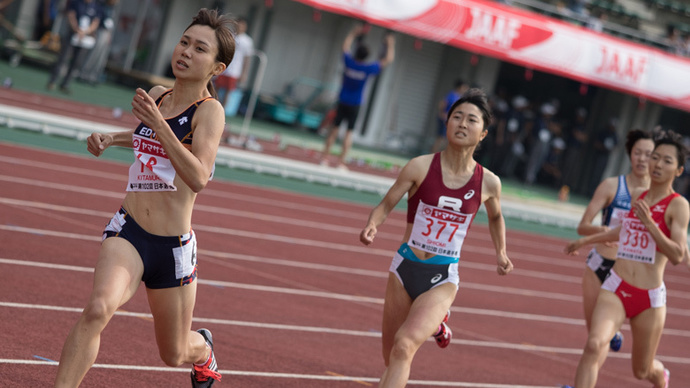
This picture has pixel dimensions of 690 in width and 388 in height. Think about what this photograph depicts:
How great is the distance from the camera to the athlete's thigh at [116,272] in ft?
13.6

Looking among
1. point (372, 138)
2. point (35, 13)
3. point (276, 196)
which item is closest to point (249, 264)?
point (276, 196)

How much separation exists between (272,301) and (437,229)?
3183 millimetres

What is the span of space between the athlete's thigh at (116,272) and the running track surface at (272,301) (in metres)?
1.03

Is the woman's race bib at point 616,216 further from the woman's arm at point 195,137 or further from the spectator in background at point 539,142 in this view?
the spectator in background at point 539,142

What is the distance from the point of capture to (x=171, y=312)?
4.50 meters

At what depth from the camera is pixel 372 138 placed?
26.1 m

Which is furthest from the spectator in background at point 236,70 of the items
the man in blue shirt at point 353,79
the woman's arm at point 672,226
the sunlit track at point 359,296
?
the woman's arm at point 672,226

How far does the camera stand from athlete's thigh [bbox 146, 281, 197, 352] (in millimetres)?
4473

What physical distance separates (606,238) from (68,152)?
8.55m

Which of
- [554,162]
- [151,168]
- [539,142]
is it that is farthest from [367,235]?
[554,162]

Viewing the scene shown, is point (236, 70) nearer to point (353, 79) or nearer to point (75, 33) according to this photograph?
point (353, 79)

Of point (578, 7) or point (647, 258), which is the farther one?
point (578, 7)

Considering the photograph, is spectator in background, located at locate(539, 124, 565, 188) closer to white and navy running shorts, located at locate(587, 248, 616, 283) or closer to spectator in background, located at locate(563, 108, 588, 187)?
spectator in background, located at locate(563, 108, 588, 187)

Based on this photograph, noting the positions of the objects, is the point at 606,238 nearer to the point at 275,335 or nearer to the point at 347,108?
the point at 275,335
